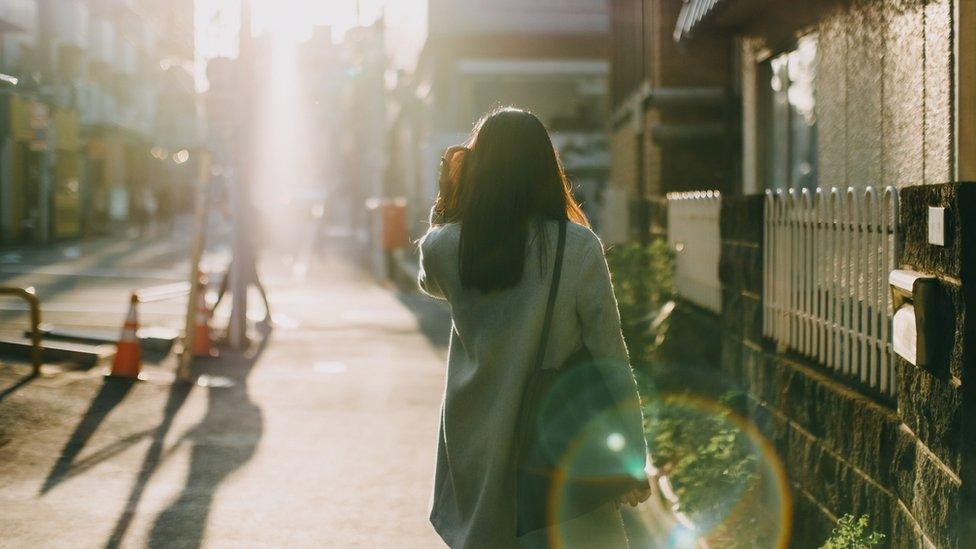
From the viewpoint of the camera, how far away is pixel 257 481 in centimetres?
725

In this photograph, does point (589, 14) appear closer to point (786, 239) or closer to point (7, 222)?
point (7, 222)

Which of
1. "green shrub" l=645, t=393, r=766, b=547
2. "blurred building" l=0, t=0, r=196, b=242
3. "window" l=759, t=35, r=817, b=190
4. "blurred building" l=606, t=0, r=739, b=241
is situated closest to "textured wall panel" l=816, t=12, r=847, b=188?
"window" l=759, t=35, r=817, b=190

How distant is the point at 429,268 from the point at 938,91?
13.3 feet

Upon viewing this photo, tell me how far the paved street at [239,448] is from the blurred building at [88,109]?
2803mm

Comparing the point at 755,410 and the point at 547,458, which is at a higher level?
the point at 547,458

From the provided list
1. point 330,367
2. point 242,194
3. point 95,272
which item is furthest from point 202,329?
point 95,272

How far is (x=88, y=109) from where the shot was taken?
4566 cm

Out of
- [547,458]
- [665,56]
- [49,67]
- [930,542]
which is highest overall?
[49,67]

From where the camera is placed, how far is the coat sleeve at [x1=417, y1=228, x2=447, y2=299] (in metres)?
3.62

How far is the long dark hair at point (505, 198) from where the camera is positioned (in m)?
3.45

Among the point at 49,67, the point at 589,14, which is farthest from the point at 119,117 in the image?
the point at 589,14

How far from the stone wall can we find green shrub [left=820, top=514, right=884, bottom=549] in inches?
2.9

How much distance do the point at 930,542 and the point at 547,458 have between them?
4.77 ft

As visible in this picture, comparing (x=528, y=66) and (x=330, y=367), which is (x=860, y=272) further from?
(x=528, y=66)
